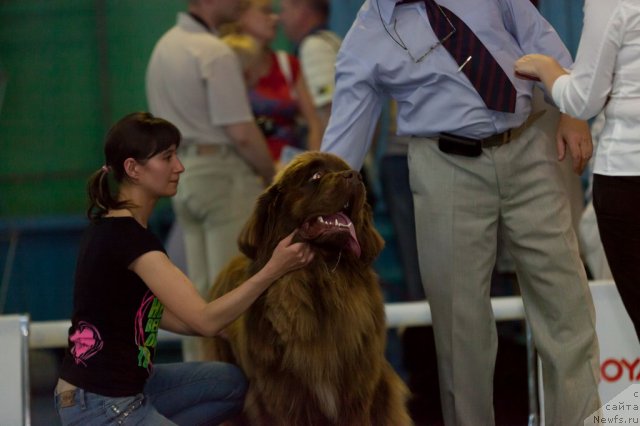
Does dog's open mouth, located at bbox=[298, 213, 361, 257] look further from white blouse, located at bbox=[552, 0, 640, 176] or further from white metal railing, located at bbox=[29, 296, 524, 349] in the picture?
white metal railing, located at bbox=[29, 296, 524, 349]

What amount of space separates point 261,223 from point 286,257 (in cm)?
28

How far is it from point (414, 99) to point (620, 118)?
2.50 feet

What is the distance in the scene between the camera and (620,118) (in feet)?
11.7

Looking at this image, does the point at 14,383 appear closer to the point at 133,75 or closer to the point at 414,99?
the point at 414,99

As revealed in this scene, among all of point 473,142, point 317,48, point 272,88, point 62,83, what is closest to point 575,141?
point 473,142

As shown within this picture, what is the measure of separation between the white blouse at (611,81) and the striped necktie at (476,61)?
302mm

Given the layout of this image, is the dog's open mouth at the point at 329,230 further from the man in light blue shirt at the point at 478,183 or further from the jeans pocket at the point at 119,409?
the jeans pocket at the point at 119,409

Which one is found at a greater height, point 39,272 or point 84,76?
point 84,76

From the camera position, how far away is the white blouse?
136 inches

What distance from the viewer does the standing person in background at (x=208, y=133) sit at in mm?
5664

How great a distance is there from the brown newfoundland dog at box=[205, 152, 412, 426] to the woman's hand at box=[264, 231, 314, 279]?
0.22 feet

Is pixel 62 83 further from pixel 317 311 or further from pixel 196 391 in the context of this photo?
pixel 317 311

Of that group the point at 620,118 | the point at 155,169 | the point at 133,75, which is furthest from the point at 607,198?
the point at 133,75

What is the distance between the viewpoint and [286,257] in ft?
12.1
